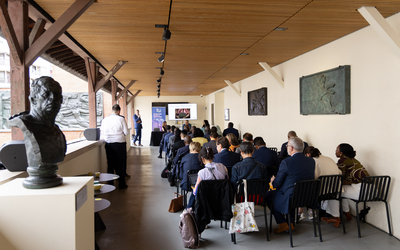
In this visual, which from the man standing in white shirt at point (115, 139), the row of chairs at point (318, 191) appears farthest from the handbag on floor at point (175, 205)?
the man standing in white shirt at point (115, 139)

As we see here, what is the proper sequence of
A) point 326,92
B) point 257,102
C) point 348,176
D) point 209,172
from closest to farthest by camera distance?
point 209,172 → point 348,176 → point 326,92 → point 257,102

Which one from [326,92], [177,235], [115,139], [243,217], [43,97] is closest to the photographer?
[43,97]

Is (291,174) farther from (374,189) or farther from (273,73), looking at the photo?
(273,73)

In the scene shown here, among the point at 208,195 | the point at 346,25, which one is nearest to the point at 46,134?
the point at 208,195

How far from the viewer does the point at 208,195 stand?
295cm

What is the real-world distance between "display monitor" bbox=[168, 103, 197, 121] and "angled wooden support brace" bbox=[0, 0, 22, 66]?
14174 mm

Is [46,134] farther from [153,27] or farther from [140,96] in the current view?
[140,96]

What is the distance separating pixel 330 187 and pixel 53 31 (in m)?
3.53

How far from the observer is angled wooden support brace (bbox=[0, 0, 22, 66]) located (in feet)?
7.90

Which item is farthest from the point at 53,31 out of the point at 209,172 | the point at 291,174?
the point at 291,174

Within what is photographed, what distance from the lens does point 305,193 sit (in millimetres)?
3098

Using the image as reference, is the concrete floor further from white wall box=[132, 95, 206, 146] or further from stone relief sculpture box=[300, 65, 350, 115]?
white wall box=[132, 95, 206, 146]

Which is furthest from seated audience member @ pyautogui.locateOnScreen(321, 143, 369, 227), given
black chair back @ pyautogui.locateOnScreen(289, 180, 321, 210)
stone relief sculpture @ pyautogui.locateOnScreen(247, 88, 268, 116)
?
stone relief sculpture @ pyautogui.locateOnScreen(247, 88, 268, 116)

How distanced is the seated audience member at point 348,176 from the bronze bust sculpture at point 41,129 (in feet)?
10.8
